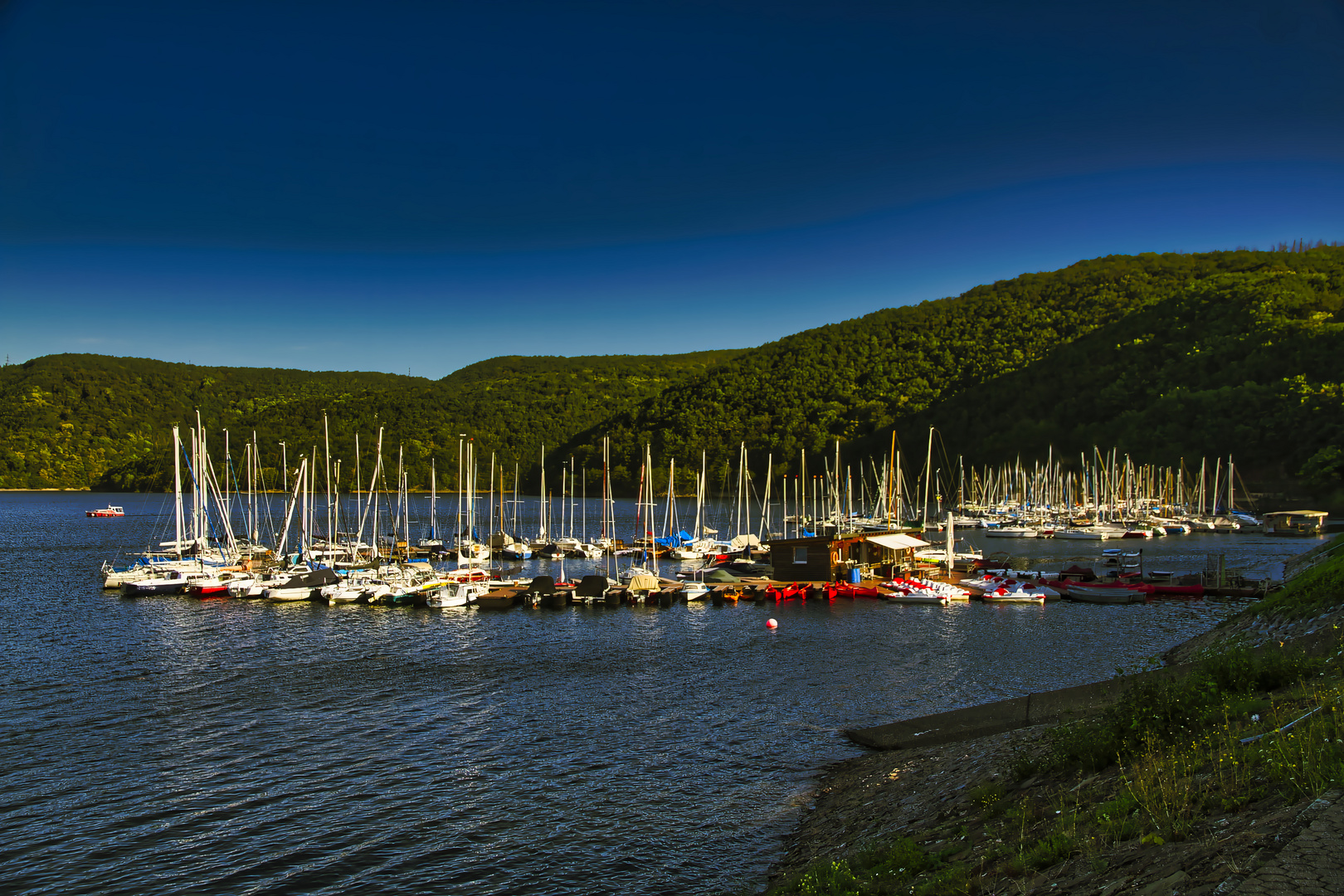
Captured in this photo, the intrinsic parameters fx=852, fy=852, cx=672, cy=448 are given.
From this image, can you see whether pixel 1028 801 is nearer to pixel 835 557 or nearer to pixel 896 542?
pixel 835 557

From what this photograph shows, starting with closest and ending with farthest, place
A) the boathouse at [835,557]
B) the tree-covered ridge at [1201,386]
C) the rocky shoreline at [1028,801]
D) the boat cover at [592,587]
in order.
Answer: the rocky shoreline at [1028,801]
the boat cover at [592,587]
the boathouse at [835,557]
the tree-covered ridge at [1201,386]

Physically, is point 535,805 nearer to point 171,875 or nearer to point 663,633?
point 171,875

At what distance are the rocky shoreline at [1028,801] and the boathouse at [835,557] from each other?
26.8m

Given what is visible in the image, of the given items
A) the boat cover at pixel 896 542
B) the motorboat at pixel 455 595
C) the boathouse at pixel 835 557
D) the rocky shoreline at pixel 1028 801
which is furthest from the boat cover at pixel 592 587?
the rocky shoreline at pixel 1028 801

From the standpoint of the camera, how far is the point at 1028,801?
1224cm

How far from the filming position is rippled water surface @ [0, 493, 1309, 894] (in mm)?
15422

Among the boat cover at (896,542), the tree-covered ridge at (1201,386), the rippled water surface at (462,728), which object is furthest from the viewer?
the tree-covered ridge at (1201,386)

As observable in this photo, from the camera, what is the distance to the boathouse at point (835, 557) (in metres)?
52.1

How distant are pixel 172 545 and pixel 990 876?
269 ft

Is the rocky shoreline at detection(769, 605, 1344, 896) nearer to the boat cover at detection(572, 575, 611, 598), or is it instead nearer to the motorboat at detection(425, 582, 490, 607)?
the boat cover at detection(572, 575, 611, 598)

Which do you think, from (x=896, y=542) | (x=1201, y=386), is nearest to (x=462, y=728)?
(x=896, y=542)

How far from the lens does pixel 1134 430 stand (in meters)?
134

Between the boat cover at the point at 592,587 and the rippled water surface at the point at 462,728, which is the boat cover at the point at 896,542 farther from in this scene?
the boat cover at the point at 592,587

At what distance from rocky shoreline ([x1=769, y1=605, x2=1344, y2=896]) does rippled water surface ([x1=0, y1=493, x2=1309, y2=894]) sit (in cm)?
114
